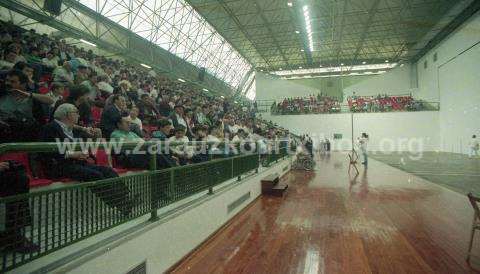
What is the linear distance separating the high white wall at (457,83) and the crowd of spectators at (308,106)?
7.07m

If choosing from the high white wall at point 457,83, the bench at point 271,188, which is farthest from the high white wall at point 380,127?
the bench at point 271,188

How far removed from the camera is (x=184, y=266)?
3064 millimetres

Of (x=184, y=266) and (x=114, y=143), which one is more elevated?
(x=114, y=143)

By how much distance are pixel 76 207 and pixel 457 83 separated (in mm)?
21319

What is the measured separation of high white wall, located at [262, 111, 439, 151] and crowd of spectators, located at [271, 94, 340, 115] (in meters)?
0.46

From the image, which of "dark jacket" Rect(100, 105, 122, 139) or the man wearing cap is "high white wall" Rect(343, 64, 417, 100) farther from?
"dark jacket" Rect(100, 105, 122, 139)

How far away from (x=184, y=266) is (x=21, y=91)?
2.32m

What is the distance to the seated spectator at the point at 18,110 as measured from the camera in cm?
247

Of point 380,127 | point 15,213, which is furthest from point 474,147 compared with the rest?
point 15,213

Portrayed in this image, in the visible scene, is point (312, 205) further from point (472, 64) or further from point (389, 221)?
point (472, 64)

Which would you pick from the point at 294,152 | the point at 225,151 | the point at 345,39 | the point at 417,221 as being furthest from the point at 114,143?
the point at 345,39

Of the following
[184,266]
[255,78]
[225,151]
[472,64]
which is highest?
[255,78]

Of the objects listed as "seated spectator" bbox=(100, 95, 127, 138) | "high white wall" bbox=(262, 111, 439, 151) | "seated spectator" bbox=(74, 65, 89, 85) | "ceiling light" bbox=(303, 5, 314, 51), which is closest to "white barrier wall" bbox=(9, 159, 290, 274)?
"seated spectator" bbox=(100, 95, 127, 138)

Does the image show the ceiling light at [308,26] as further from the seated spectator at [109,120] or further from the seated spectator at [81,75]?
the seated spectator at [109,120]
